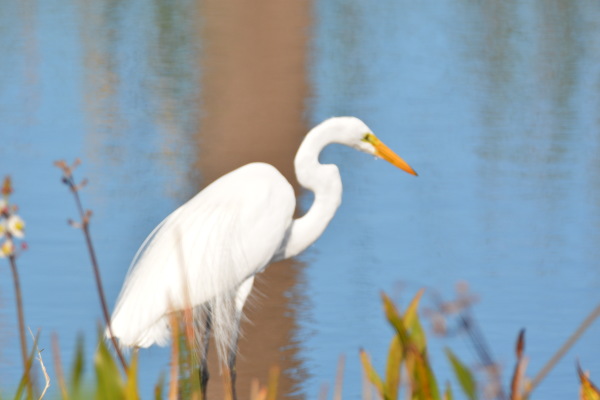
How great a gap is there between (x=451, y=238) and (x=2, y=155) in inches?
89.6

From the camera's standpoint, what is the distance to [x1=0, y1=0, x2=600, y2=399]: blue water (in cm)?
392

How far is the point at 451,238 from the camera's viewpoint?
473 cm

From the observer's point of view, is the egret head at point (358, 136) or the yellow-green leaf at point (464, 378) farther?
the egret head at point (358, 136)

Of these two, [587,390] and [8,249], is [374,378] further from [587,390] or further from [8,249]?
[8,249]

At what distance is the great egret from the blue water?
1.24 ft

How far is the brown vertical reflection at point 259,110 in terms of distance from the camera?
12.8 ft

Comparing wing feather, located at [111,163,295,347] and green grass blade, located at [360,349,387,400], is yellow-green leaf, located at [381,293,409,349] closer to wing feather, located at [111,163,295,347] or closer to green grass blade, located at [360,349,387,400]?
green grass blade, located at [360,349,387,400]

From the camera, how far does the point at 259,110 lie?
289 inches

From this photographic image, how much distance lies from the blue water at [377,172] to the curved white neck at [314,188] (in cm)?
38

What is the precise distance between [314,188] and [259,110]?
13.0 feet

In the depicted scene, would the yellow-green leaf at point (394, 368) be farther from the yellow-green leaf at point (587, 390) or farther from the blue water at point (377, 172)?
the blue water at point (377, 172)

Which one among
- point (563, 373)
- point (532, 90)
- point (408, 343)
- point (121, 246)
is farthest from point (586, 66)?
point (408, 343)

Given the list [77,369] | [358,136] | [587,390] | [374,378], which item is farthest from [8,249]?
[358,136]

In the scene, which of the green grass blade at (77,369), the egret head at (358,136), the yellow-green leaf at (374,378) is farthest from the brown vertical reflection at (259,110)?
the green grass blade at (77,369)
